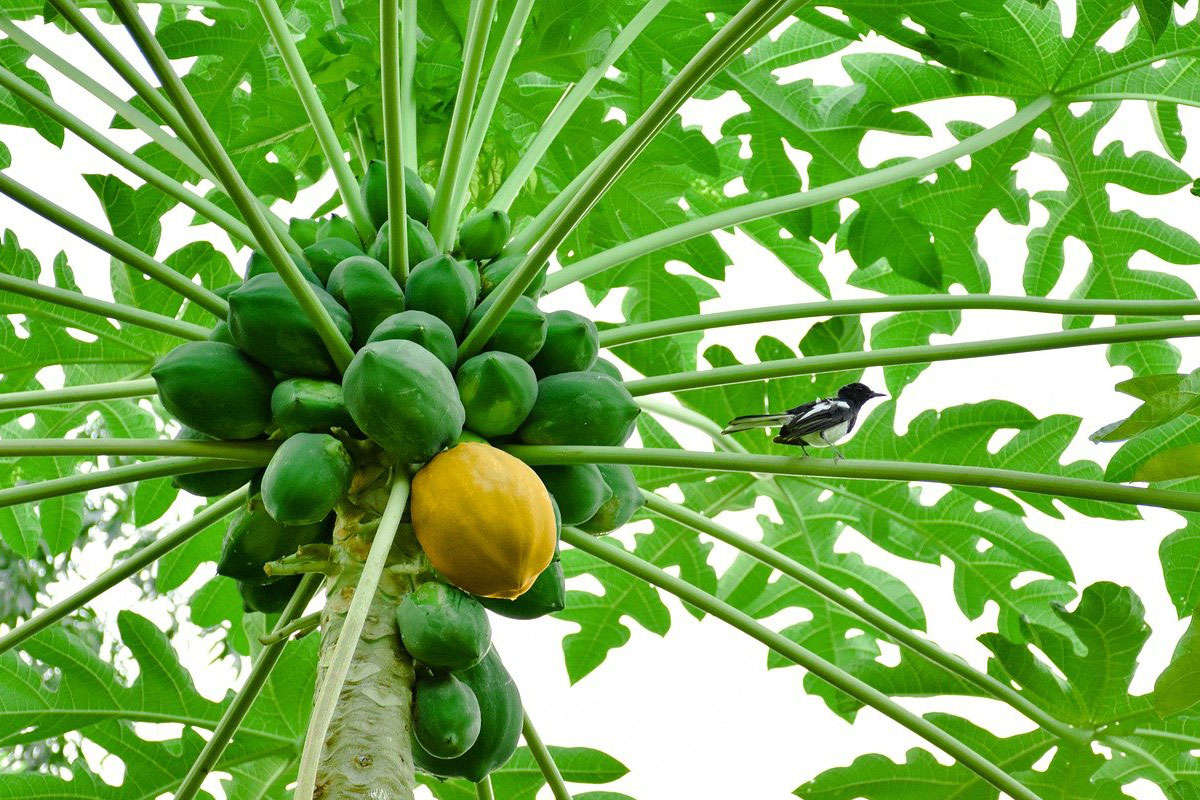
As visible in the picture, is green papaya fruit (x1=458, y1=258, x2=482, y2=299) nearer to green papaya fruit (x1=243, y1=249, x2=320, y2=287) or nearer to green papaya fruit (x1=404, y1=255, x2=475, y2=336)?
green papaya fruit (x1=404, y1=255, x2=475, y2=336)

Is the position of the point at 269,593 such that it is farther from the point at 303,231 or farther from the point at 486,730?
the point at 303,231

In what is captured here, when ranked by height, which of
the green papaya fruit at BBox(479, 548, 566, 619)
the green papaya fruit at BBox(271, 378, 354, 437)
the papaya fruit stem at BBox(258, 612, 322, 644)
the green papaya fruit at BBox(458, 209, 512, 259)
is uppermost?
the green papaya fruit at BBox(458, 209, 512, 259)

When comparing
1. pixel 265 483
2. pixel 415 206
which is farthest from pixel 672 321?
pixel 265 483

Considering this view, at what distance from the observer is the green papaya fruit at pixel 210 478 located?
2.24 meters

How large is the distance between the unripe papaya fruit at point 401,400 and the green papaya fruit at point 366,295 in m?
0.25

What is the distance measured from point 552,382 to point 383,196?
2.23 feet

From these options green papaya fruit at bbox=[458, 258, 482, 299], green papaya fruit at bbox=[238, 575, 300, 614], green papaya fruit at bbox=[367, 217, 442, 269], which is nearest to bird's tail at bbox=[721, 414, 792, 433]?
green papaya fruit at bbox=[458, 258, 482, 299]

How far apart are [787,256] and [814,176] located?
441 millimetres

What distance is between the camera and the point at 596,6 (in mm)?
3064

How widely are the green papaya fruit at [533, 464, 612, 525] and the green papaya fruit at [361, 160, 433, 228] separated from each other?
0.73m

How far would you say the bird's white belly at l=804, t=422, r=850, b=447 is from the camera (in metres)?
2.49

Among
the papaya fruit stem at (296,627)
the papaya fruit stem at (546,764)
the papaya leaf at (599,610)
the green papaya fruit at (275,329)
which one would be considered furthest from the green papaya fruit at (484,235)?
the papaya leaf at (599,610)

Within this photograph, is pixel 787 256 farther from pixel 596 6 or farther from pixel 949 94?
pixel 596 6

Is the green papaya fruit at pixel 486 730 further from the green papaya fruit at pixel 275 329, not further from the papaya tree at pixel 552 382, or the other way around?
the green papaya fruit at pixel 275 329
